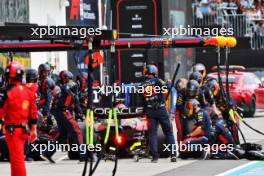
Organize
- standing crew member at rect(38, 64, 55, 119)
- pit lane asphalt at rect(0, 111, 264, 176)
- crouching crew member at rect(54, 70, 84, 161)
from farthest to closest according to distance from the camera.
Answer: standing crew member at rect(38, 64, 55, 119) < crouching crew member at rect(54, 70, 84, 161) < pit lane asphalt at rect(0, 111, 264, 176)

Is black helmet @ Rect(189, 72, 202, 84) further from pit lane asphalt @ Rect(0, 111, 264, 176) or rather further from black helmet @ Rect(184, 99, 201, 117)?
pit lane asphalt @ Rect(0, 111, 264, 176)

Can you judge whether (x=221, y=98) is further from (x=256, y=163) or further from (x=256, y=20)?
(x=256, y=20)

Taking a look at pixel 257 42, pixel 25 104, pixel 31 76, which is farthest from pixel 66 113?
pixel 257 42

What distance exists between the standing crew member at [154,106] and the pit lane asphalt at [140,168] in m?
0.35

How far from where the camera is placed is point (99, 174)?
16625 millimetres

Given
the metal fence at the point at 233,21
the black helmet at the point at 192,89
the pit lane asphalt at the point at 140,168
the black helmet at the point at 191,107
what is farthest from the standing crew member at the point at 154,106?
the metal fence at the point at 233,21

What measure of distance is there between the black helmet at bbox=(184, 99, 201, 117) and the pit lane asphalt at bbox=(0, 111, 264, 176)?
36.6 inches

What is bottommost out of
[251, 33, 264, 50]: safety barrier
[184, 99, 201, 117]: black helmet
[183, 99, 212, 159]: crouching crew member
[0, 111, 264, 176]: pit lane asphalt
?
[0, 111, 264, 176]: pit lane asphalt

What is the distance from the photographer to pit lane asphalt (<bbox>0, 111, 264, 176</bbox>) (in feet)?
55.1

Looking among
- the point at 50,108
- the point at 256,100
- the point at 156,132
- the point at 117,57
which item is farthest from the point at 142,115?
the point at 256,100

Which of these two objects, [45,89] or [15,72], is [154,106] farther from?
[15,72]

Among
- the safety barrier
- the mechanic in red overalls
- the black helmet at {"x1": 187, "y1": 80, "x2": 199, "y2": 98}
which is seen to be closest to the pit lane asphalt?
the black helmet at {"x1": 187, "y1": 80, "x2": 199, "y2": 98}

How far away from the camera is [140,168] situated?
17672mm

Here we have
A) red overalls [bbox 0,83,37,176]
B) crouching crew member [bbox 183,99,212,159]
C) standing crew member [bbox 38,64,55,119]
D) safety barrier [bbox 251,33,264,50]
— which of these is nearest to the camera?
red overalls [bbox 0,83,37,176]
